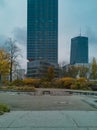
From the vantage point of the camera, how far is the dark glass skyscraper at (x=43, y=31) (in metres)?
123

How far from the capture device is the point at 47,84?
56.2 meters

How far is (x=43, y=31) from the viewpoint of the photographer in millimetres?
128125

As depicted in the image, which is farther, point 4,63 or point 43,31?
point 43,31

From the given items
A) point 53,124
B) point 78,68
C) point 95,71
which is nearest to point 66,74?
point 78,68

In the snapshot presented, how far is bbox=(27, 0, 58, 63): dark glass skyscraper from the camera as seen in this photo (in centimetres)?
12344

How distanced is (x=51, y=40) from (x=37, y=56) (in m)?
9.60

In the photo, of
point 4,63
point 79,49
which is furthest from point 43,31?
point 4,63

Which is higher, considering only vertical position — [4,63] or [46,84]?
[4,63]

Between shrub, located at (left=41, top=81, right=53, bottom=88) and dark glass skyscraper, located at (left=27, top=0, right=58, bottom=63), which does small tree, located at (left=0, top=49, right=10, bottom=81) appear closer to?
shrub, located at (left=41, top=81, right=53, bottom=88)

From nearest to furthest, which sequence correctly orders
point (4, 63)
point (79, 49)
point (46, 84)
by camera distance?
point (4, 63) → point (46, 84) → point (79, 49)

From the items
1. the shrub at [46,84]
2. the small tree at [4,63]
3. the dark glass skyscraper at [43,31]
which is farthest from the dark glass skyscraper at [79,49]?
the small tree at [4,63]

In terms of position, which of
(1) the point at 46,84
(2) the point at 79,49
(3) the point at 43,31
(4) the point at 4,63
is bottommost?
(1) the point at 46,84

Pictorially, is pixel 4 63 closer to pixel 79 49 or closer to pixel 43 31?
pixel 43 31

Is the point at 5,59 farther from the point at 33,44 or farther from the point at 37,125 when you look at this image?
the point at 33,44
